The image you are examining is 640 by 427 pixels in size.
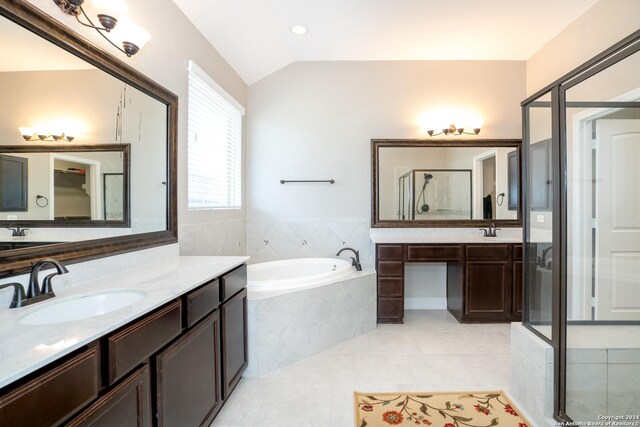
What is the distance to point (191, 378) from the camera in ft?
5.00

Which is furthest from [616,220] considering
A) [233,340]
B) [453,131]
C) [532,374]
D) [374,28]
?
[233,340]

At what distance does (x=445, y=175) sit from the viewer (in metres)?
3.90

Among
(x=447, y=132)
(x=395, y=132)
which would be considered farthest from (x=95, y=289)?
(x=447, y=132)

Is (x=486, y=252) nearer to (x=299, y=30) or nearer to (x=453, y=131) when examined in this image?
(x=453, y=131)

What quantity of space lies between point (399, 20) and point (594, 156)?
6.68 ft

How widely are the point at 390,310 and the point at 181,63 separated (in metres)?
3.02

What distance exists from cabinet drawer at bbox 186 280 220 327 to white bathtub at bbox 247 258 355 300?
664 millimetres

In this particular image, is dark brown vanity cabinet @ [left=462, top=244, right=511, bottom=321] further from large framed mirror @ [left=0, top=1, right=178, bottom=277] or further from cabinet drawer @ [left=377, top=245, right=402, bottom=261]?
large framed mirror @ [left=0, top=1, right=178, bottom=277]

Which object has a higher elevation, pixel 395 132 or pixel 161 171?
pixel 395 132

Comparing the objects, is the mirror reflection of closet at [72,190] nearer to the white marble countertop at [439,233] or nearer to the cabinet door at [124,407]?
the cabinet door at [124,407]

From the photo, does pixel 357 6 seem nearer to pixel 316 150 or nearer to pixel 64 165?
pixel 316 150

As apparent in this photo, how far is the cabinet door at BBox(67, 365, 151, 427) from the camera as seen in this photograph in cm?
95

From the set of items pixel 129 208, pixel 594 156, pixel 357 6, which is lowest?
pixel 129 208

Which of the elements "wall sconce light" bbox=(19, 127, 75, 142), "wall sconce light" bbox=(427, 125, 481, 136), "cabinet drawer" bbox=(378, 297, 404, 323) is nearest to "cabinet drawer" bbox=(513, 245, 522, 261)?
"cabinet drawer" bbox=(378, 297, 404, 323)
